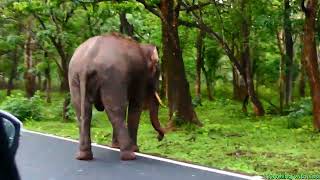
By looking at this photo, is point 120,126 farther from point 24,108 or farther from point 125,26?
point 125,26

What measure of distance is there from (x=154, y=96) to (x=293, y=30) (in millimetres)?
8494

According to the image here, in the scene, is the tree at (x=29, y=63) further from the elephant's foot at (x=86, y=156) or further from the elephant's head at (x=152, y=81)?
the elephant's foot at (x=86, y=156)

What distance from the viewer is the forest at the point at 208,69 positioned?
10.6m

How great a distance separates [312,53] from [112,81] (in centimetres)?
460

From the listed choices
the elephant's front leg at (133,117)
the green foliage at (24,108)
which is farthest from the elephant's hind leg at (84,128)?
the green foliage at (24,108)

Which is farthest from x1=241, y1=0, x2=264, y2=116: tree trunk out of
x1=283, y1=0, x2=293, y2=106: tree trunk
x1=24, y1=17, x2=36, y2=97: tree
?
x1=24, y1=17, x2=36, y2=97: tree

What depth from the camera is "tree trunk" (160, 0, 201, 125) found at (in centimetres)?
1454

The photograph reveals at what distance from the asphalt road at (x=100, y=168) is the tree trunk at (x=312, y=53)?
14.7 ft

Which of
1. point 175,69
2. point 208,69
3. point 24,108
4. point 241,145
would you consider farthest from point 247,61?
point 208,69

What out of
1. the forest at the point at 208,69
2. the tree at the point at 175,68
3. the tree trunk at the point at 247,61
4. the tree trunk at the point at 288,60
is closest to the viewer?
the forest at the point at 208,69

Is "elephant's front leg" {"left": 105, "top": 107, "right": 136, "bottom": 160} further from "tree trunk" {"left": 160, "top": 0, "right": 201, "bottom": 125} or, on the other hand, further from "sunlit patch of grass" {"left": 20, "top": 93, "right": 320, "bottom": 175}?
"tree trunk" {"left": 160, "top": 0, "right": 201, "bottom": 125}

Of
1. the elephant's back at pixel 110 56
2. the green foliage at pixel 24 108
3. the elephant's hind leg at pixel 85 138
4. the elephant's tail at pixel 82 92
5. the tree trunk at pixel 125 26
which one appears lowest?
→ the green foliage at pixel 24 108

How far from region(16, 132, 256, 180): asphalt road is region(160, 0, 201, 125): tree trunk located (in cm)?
380

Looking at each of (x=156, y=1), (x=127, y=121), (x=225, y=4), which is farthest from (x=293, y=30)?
(x=127, y=121)
